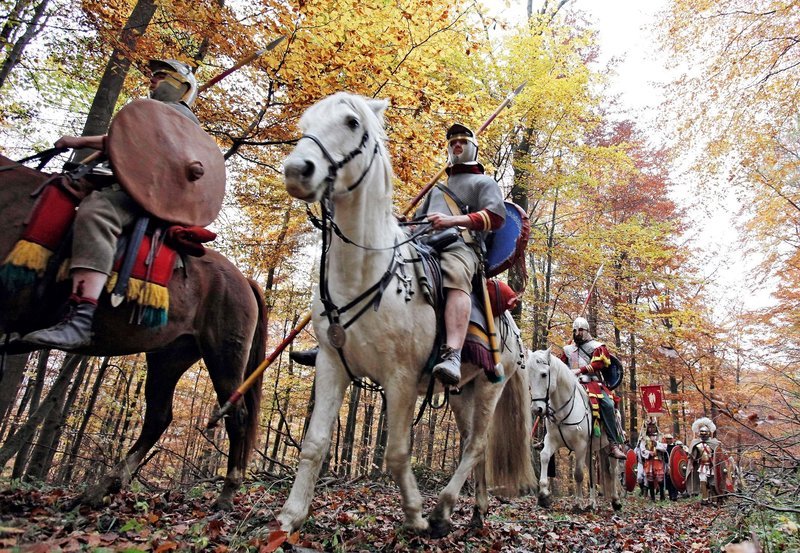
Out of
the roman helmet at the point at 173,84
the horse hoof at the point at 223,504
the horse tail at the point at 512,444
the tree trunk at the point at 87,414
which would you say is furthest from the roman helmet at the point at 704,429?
the roman helmet at the point at 173,84

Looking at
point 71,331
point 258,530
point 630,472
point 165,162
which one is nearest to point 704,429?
point 630,472

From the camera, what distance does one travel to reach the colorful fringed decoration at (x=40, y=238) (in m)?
3.14

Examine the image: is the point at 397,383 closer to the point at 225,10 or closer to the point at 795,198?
the point at 225,10

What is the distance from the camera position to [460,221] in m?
3.68

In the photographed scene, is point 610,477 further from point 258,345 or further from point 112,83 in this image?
point 112,83

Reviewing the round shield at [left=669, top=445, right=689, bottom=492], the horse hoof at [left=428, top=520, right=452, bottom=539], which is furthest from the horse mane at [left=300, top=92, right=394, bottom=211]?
the round shield at [left=669, top=445, right=689, bottom=492]

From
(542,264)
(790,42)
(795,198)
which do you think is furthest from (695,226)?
(790,42)

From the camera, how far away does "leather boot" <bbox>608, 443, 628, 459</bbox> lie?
31.7 feet

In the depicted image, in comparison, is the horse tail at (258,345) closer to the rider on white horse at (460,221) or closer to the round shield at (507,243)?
the rider on white horse at (460,221)

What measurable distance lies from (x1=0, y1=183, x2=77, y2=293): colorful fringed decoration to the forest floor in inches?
56.9

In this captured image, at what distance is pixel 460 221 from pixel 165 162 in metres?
2.39

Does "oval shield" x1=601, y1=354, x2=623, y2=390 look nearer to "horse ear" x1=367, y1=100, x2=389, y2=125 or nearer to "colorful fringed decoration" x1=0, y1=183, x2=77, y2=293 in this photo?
"horse ear" x1=367, y1=100, x2=389, y2=125

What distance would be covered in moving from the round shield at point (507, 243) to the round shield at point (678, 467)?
13422mm

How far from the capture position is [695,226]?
2134 cm
